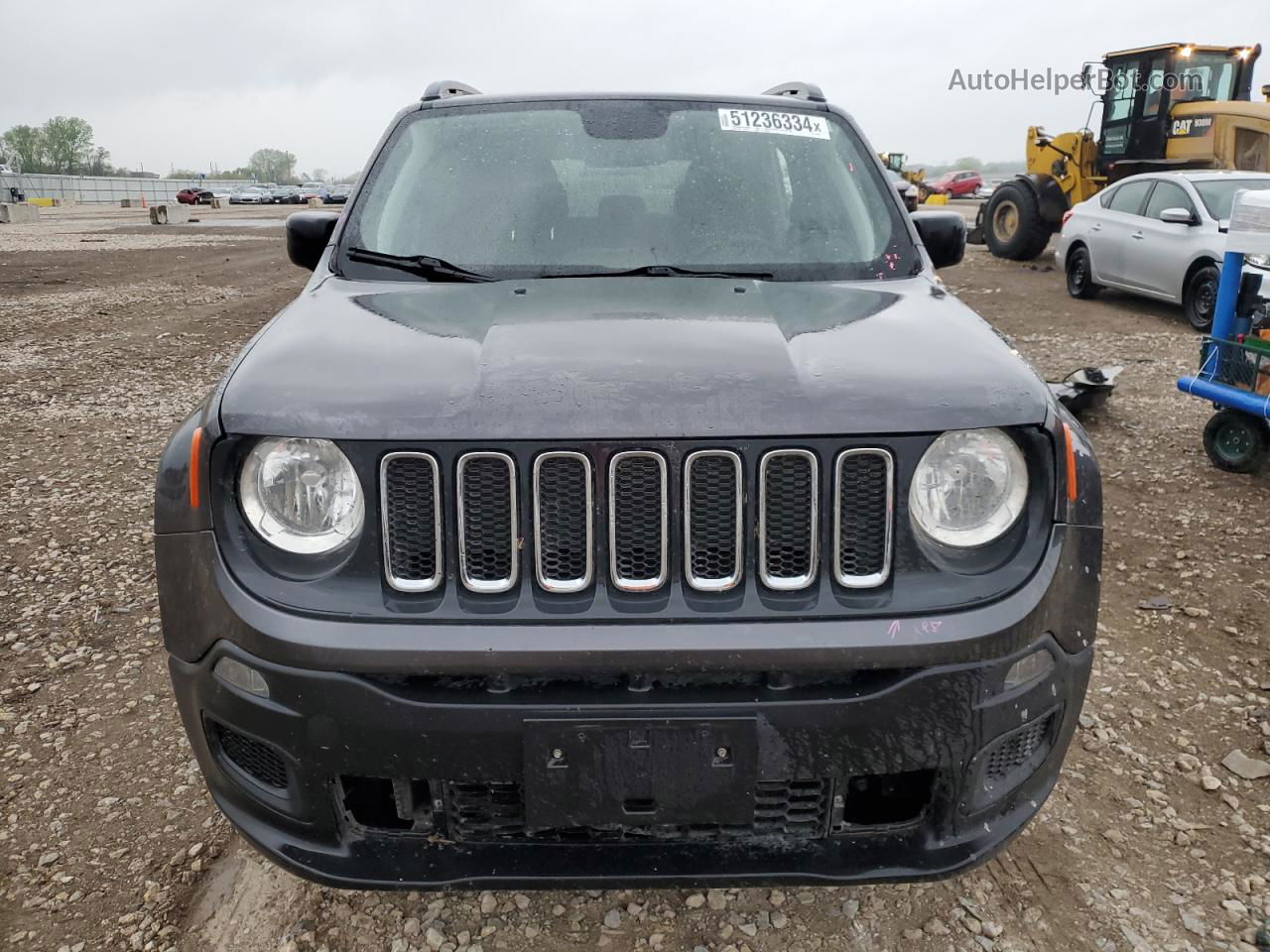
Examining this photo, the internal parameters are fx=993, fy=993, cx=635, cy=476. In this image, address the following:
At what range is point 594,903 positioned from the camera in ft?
7.75

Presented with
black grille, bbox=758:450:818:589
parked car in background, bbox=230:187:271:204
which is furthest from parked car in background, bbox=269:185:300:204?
black grille, bbox=758:450:818:589

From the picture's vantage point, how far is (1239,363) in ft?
18.6

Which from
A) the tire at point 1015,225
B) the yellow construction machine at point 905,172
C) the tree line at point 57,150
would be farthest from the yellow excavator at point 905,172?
the tree line at point 57,150

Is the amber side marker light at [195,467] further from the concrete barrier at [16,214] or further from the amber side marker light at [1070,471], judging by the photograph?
the concrete barrier at [16,214]

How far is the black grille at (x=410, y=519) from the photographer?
69.7 inches

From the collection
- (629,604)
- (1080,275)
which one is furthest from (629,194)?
(1080,275)

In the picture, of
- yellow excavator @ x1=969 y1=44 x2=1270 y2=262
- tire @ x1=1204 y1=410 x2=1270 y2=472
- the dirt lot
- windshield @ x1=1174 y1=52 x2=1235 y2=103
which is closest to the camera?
the dirt lot

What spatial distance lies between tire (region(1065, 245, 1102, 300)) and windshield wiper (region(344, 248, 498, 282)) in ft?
37.7

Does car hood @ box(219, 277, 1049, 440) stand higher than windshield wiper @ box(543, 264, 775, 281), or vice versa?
windshield wiper @ box(543, 264, 775, 281)

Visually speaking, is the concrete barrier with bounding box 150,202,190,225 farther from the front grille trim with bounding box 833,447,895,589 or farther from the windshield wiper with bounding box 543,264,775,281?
the front grille trim with bounding box 833,447,895,589

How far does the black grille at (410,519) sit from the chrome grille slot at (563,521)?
19 cm

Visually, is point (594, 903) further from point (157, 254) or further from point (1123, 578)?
point (157, 254)

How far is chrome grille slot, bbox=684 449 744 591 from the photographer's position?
175cm

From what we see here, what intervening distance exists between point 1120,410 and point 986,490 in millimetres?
6133
